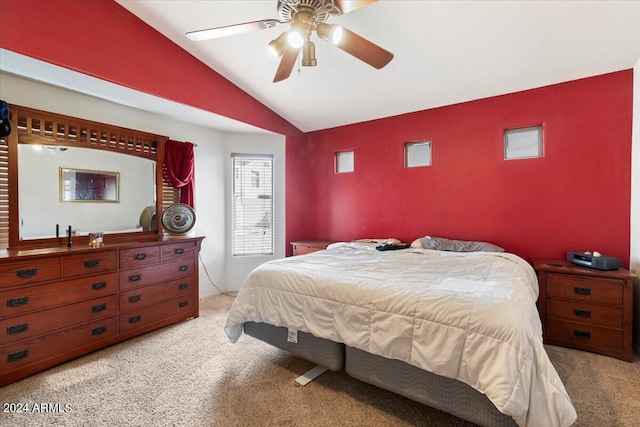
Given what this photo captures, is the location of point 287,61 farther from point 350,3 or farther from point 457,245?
point 457,245

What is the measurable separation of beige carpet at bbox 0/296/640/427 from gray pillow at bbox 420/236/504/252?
40.3 inches

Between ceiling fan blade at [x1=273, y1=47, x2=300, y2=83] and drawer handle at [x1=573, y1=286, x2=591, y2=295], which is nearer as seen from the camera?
ceiling fan blade at [x1=273, y1=47, x2=300, y2=83]

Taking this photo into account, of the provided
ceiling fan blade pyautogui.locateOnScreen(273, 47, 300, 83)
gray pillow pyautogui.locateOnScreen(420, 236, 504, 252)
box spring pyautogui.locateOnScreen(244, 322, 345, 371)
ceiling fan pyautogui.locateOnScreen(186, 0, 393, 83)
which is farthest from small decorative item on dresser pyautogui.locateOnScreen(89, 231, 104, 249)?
gray pillow pyautogui.locateOnScreen(420, 236, 504, 252)

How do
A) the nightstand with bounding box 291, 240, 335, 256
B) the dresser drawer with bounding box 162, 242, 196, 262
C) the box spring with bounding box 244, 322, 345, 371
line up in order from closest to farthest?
the box spring with bounding box 244, 322, 345, 371, the dresser drawer with bounding box 162, 242, 196, 262, the nightstand with bounding box 291, 240, 335, 256

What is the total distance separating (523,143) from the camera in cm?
321

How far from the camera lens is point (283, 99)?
12.3 feet

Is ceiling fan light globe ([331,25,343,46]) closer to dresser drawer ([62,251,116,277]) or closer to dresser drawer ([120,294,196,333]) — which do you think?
dresser drawer ([62,251,116,277])

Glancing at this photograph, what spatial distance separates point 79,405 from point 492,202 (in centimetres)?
397

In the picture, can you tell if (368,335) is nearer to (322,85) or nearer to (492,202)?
(492,202)

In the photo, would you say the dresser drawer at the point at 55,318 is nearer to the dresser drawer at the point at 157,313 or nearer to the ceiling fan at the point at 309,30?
the dresser drawer at the point at 157,313

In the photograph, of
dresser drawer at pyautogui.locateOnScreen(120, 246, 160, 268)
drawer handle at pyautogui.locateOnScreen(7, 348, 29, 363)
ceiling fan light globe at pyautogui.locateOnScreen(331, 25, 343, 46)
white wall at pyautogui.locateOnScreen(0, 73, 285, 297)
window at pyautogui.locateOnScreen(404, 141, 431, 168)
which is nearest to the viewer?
ceiling fan light globe at pyautogui.locateOnScreen(331, 25, 343, 46)

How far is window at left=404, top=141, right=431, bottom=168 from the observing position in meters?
3.78

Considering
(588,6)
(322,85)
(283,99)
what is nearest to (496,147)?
(588,6)

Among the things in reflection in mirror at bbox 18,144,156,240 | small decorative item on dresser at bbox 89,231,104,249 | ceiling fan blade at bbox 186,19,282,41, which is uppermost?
ceiling fan blade at bbox 186,19,282,41
